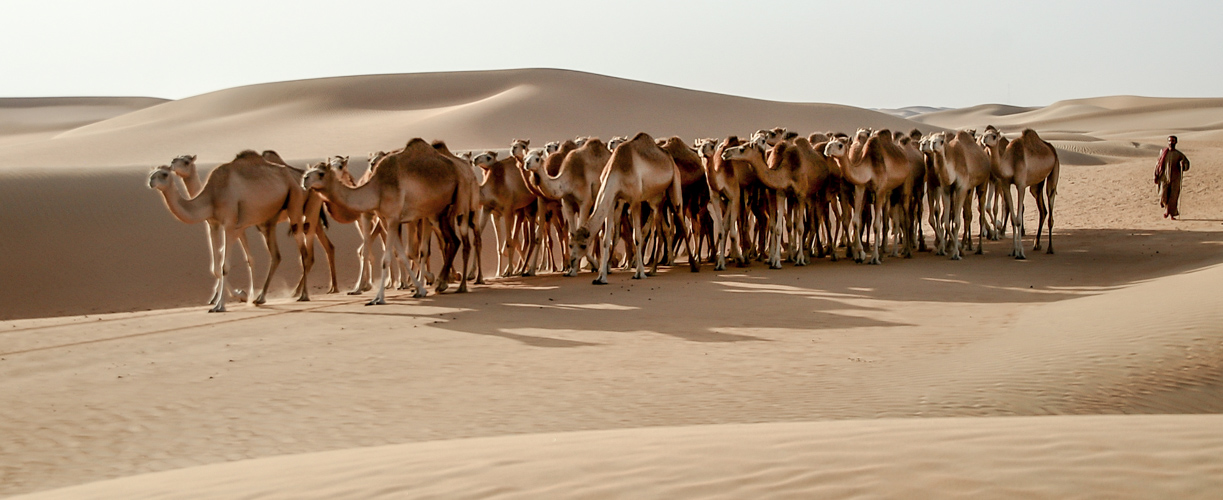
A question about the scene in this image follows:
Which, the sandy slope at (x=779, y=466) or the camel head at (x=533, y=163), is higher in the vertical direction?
the camel head at (x=533, y=163)

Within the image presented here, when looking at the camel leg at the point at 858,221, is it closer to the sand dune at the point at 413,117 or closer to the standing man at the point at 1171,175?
the standing man at the point at 1171,175

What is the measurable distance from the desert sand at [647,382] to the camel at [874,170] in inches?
38.5

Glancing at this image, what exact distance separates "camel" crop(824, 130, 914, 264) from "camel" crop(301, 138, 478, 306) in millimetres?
5906

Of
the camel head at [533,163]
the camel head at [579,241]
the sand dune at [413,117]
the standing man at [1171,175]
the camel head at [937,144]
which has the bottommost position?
the camel head at [579,241]

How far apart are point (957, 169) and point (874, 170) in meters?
1.62

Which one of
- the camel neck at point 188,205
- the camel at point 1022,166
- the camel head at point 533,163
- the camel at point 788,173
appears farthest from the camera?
the camel at point 1022,166

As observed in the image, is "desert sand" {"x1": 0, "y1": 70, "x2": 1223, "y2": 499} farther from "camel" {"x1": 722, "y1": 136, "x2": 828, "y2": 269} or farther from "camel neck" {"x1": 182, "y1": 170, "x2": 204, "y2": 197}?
"camel neck" {"x1": 182, "y1": 170, "x2": 204, "y2": 197}

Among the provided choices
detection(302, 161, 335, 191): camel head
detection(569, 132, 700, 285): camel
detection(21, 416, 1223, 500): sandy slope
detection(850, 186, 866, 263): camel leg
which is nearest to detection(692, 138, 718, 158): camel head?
detection(569, 132, 700, 285): camel

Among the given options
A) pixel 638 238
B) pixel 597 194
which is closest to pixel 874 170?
pixel 638 238

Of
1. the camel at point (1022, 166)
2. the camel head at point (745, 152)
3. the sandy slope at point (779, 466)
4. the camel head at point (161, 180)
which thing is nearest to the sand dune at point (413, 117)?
the camel head at point (745, 152)

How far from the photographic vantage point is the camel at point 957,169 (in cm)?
1728

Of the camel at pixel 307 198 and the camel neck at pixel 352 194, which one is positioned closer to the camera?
the camel neck at pixel 352 194

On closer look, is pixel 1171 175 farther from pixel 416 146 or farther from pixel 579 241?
pixel 416 146

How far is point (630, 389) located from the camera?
7531 millimetres
